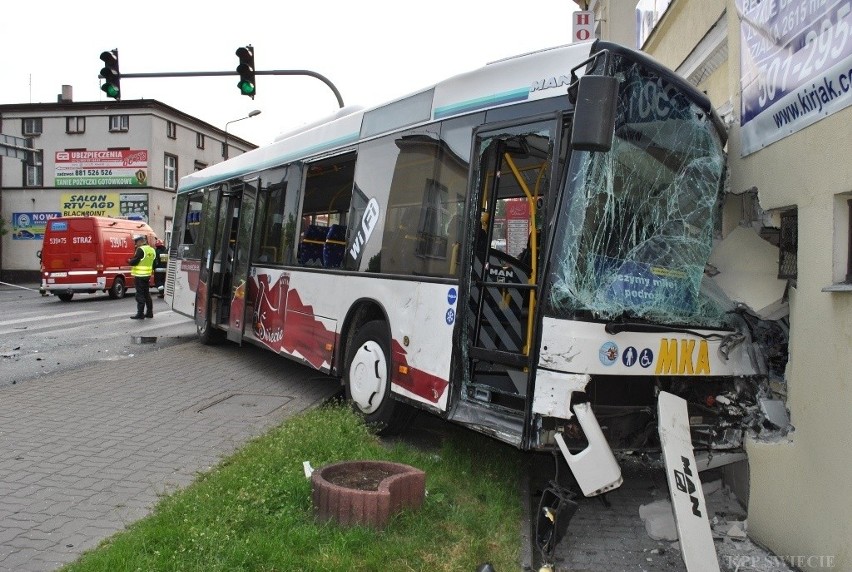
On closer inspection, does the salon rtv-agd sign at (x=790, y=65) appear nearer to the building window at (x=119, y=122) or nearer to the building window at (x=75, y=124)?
the building window at (x=119, y=122)

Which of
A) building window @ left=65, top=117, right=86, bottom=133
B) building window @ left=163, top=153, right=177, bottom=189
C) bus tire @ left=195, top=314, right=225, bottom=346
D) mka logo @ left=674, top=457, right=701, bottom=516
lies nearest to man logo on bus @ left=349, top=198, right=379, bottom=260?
mka logo @ left=674, top=457, right=701, bottom=516

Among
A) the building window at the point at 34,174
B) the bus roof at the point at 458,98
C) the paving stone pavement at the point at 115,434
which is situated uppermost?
the building window at the point at 34,174

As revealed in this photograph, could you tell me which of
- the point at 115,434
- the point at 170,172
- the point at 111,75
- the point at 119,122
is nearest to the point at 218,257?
the point at 115,434

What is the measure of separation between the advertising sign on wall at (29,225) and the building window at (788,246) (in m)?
42.0

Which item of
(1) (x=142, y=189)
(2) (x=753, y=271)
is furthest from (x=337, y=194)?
(1) (x=142, y=189)

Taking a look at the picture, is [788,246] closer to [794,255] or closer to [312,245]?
[794,255]

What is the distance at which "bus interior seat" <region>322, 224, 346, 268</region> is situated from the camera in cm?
723

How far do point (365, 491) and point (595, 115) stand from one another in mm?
2458

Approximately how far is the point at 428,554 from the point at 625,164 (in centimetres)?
262

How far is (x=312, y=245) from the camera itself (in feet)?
26.2

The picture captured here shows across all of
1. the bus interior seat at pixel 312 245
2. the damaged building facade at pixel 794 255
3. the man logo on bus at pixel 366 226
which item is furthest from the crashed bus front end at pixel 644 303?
the bus interior seat at pixel 312 245

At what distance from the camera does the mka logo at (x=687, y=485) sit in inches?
159

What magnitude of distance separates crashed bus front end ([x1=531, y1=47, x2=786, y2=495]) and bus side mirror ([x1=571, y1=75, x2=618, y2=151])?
0.90 feet

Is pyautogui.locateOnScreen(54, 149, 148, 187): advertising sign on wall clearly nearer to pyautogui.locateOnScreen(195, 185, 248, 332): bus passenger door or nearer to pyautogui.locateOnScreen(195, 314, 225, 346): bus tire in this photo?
pyautogui.locateOnScreen(195, 314, 225, 346): bus tire
